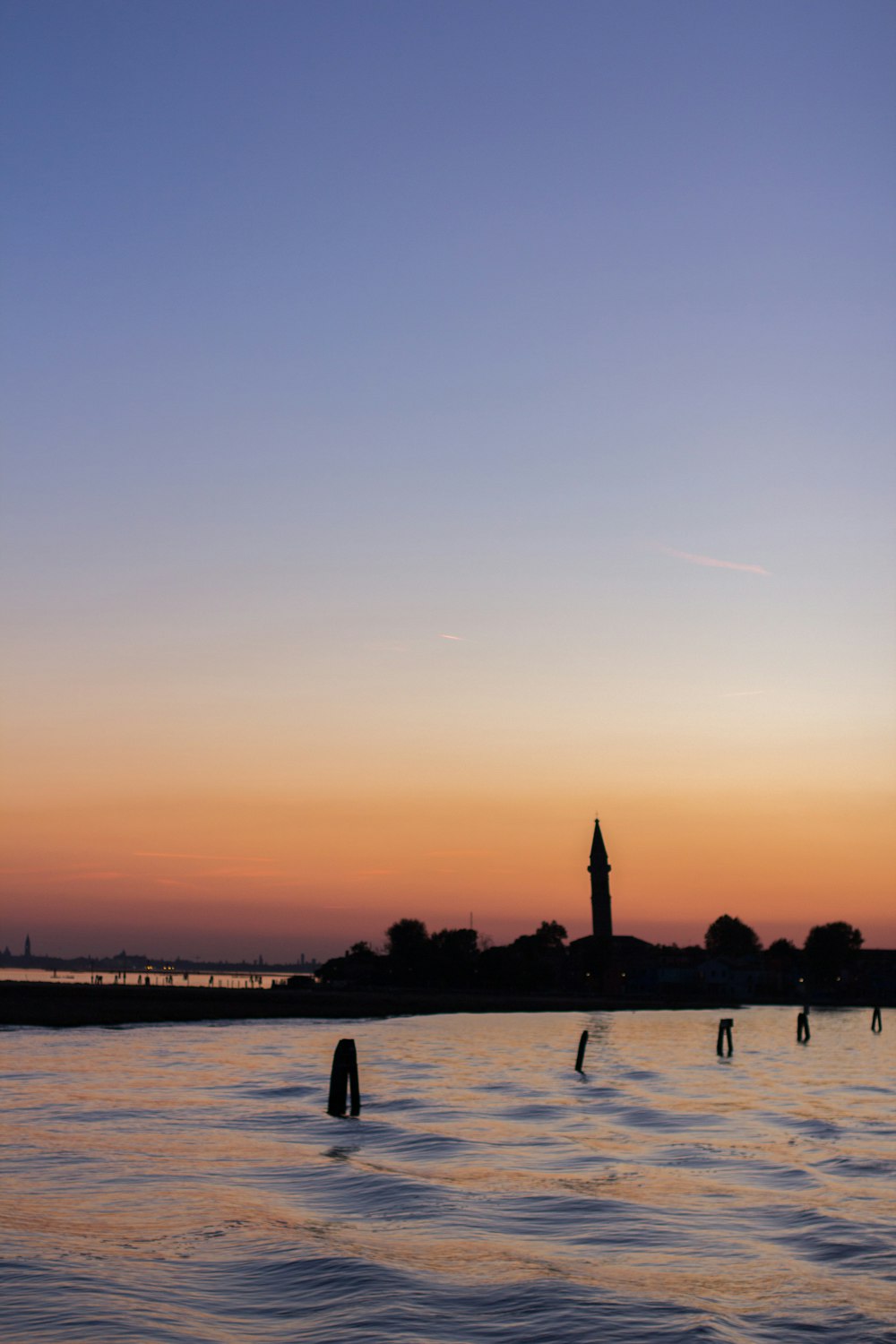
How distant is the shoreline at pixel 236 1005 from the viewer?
7469 cm

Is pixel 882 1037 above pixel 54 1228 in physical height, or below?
below

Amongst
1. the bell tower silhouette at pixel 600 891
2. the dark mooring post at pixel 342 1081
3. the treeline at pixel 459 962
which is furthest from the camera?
the bell tower silhouette at pixel 600 891

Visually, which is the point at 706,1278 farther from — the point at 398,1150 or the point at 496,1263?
the point at 398,1150

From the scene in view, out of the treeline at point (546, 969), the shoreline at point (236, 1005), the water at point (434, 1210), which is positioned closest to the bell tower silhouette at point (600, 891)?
the treeline at point (546, 969)

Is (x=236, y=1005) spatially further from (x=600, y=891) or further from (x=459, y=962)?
(x=600, y=891)

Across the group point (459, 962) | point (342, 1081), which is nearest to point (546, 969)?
point (459, 962)

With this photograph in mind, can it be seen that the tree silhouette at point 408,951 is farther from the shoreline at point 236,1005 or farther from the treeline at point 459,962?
the shoreline at point 236,1005

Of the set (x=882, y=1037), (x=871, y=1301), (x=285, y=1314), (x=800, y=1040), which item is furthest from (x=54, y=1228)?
(x=882, y=1037)

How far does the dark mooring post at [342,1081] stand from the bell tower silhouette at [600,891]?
146013 mm

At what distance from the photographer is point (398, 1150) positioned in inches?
1158

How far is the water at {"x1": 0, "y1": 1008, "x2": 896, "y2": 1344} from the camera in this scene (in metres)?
15.1

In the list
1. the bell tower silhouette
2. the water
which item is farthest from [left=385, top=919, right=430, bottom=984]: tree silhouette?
the water

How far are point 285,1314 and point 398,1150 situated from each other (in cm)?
1495

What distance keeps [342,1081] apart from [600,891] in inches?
6140
